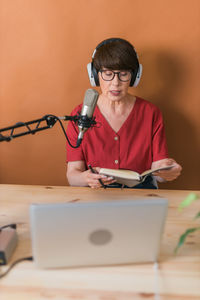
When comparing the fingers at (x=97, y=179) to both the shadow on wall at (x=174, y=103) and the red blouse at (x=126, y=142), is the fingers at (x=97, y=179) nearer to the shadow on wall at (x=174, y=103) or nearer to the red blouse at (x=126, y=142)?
the red blouse at (x=126, y=142)

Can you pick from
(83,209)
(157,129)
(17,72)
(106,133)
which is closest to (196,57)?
(157,129)

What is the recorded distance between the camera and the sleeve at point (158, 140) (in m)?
1.58

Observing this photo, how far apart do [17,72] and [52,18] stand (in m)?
0.39

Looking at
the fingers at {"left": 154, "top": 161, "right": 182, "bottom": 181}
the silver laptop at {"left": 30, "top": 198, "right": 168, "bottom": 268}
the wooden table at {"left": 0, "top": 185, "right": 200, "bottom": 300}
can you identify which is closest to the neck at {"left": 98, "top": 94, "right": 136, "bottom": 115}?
the fingers at {"left": 154, "top": 161, "right": 182, "bottom": 181}

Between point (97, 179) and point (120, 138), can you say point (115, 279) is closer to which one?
point (97, 179)

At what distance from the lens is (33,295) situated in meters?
0.73

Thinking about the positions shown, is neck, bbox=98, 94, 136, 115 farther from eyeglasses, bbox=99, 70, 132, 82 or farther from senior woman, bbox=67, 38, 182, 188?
eyeglasses, bbox=99, 70, 132, 82

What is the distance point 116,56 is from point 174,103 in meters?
0.60

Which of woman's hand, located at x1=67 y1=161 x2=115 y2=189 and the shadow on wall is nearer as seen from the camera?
woman's hand, located at x1=67 y1=161 x2=115 y2=189

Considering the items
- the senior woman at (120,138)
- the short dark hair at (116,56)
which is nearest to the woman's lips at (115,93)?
the senior woman at (120,138)

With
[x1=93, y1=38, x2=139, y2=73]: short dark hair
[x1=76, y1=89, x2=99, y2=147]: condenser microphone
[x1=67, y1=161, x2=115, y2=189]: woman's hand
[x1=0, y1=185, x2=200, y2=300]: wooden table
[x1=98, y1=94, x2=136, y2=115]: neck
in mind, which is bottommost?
[x1=0, y1=185, x2=200, y2=300]: wooden table

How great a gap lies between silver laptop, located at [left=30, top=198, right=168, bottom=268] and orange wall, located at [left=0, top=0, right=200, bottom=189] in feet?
3.97

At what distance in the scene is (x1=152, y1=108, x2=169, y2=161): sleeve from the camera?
1578 millimetres

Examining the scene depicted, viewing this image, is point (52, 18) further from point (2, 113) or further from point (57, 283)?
point (57, 283)
